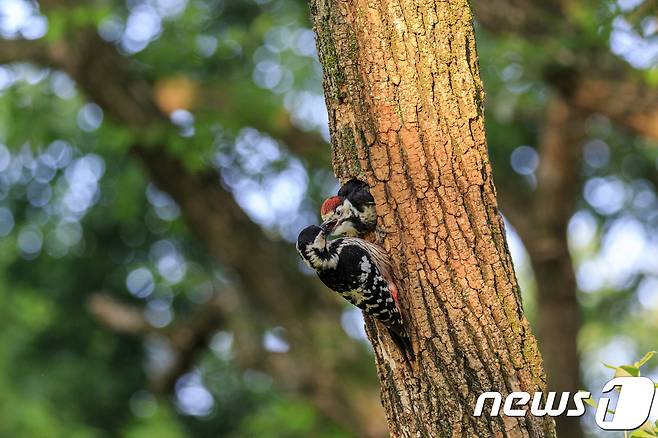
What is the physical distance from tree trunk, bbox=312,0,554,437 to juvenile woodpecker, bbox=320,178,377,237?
42mm

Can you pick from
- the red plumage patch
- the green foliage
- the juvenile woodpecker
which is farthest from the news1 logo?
the red plumage patch

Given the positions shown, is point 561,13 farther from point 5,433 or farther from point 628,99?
point 5,433

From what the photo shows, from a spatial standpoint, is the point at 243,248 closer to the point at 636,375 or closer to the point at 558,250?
the point at 558,250

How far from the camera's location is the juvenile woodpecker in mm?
2938

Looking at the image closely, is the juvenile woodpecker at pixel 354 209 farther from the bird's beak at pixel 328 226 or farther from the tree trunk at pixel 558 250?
the tree trunk at pixel 558 250

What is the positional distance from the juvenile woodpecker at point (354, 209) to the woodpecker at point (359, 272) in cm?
4

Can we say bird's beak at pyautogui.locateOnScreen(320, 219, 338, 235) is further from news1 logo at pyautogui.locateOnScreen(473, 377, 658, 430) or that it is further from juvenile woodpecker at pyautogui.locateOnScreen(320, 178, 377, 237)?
news1 logo at pyautogui.locateOnScreen(473, 377, 658, 430)

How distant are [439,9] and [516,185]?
5.24 meters

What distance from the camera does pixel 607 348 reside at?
516 inches

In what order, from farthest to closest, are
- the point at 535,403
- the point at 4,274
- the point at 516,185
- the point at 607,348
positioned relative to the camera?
the point at 607,348 < the point at 4,274 < the point at 516,185 < the point at 535,403

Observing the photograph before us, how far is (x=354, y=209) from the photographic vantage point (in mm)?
3000

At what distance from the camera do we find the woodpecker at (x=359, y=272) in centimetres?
282

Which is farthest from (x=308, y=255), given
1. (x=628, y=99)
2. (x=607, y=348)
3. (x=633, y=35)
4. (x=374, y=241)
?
(x=607, y=348)

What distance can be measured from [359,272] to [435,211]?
315mm
